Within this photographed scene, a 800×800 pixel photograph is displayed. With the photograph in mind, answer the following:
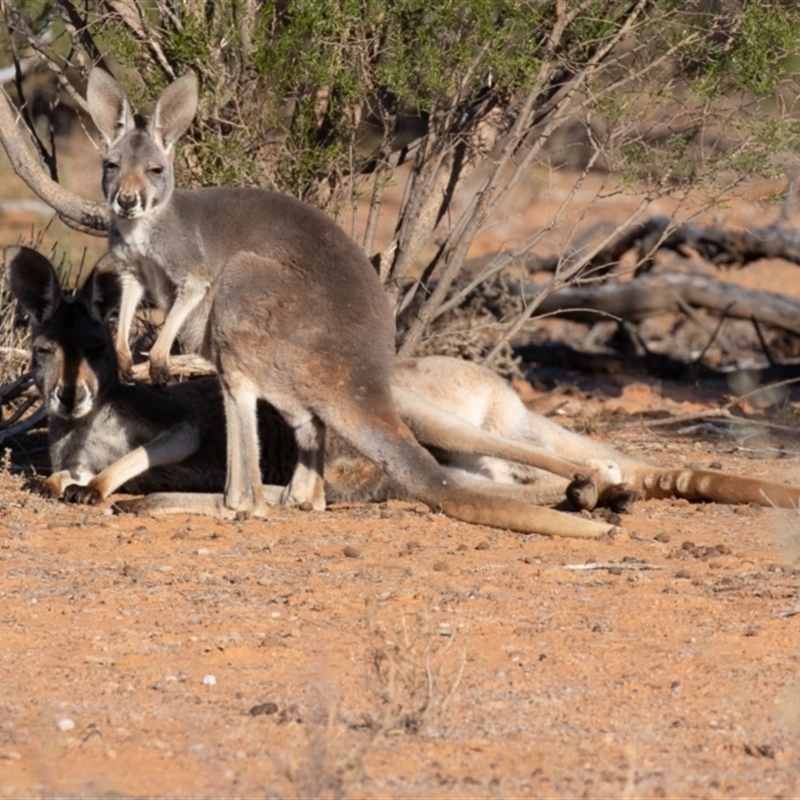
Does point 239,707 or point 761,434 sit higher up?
point 239,707

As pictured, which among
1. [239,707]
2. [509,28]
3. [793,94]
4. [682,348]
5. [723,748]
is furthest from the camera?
[682,348]

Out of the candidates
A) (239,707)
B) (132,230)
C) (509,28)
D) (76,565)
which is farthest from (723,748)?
(509,28)

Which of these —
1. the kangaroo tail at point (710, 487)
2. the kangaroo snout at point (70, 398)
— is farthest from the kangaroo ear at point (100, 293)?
the kangaroo tail at point (710, 487)

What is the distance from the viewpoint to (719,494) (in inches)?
232

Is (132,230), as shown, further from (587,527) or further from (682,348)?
(682,348)

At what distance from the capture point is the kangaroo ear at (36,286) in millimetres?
6145

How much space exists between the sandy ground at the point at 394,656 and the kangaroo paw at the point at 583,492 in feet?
0.54

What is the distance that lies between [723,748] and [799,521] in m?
2.14

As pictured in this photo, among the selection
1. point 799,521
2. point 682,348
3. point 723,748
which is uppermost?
point 723,748

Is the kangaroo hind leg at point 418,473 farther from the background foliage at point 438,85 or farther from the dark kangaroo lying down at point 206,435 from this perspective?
the background foliage at point 438,85

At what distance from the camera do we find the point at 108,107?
6020mm

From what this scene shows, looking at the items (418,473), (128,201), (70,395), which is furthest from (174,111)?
(418,473)

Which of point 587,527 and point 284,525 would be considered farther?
point 284,525

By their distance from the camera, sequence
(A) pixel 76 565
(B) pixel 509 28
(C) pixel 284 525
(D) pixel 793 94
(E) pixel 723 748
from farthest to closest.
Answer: (D) pixel 793 94 → (B) pixel 509 28 → (C) pixel 284 525 → (A) pixel 76 565 → (E) pixel 723 748
